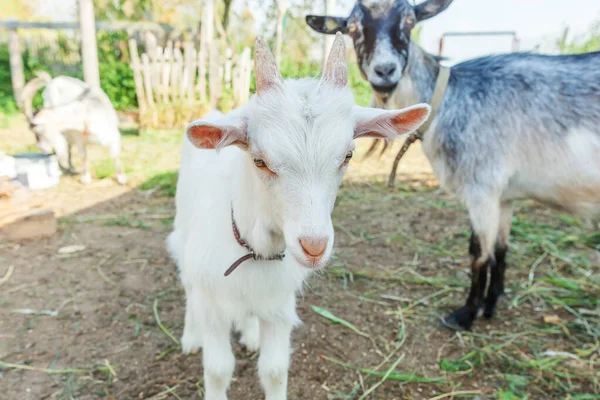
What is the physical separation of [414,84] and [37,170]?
15.6 feet

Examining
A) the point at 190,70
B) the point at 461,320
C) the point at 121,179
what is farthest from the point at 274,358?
the point at 190,70

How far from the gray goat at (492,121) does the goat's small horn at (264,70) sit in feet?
4.45

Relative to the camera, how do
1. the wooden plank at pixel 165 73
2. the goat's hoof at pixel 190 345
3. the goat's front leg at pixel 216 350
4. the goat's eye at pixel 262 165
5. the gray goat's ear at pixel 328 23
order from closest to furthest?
the goat's eye at pixel 262 165 < the goat's front leg at pixel 216 350 < the goat's hoof at pixel 190 345 < the gray goat's ear at pixel 328 23 < the wooden plank at pixel 165 73

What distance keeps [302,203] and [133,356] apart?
176cm

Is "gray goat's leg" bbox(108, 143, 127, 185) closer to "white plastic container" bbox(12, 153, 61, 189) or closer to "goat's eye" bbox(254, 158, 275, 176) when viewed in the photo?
"white plastic container" bbox(12, 153, 61, 189)

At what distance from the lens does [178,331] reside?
109 inches

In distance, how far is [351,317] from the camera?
2.95 m

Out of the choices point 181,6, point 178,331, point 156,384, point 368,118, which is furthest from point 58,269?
point 181,6

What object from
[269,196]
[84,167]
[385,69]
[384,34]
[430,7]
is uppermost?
[430,7]

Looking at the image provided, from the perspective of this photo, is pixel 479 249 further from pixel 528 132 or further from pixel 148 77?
pixel 148 77

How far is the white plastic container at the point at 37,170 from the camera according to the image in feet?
17.5

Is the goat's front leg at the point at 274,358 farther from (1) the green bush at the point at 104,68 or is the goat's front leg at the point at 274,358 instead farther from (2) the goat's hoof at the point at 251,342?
(1) the green bush at the point at 104,68

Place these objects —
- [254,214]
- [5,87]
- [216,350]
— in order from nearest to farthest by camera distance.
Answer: [254,214], [216,350], [5,87]

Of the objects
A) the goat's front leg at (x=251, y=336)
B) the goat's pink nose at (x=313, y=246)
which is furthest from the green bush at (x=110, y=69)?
the goat's pink nose at (x=313, y=246)
